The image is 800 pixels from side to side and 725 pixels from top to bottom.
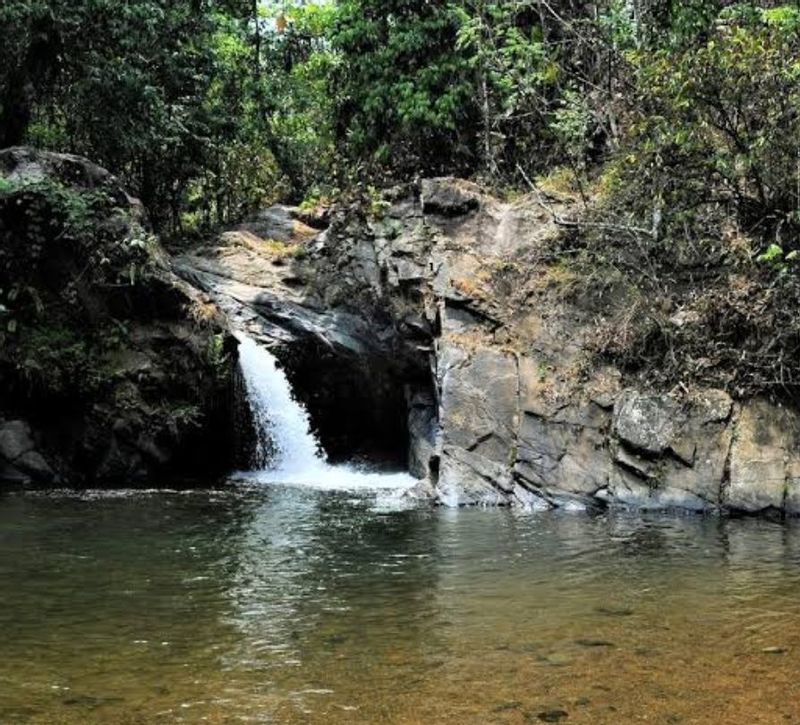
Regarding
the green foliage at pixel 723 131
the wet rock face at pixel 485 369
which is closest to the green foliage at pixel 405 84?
the wet rock face at pixel 485 369

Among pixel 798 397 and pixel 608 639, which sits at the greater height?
pixel 798 397

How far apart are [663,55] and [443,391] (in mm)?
6313

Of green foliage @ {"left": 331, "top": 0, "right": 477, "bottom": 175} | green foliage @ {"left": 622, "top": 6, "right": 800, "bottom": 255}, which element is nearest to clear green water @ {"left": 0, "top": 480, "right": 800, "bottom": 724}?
green foliage @ {"left": 622, "top": 6, "right": 800, "bottom": 255}

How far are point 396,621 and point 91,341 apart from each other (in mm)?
12357

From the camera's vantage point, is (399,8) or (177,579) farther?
(399,8)

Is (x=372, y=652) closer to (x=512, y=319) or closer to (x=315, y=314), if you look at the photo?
(x=512, y=319)

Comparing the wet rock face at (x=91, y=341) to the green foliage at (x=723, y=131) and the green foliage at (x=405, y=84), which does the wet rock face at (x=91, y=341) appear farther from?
the green foliage at (x=723, y=131)

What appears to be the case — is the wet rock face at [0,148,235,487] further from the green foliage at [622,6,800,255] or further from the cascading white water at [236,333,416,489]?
the green foliage at [622,6,800,255]

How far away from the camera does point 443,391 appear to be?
15.0 meters

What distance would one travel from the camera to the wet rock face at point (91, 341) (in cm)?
1677

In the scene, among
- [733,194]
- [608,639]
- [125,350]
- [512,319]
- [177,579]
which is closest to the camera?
[608,639]

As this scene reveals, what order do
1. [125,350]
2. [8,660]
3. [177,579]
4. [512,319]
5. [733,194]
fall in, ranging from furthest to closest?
[125,350] < [512,319] < [733,194] < [177,579] < [8,660]

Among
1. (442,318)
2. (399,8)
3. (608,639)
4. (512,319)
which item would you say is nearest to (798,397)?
(512,319)

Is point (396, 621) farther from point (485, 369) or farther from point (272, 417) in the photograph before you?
point (272, 417)
